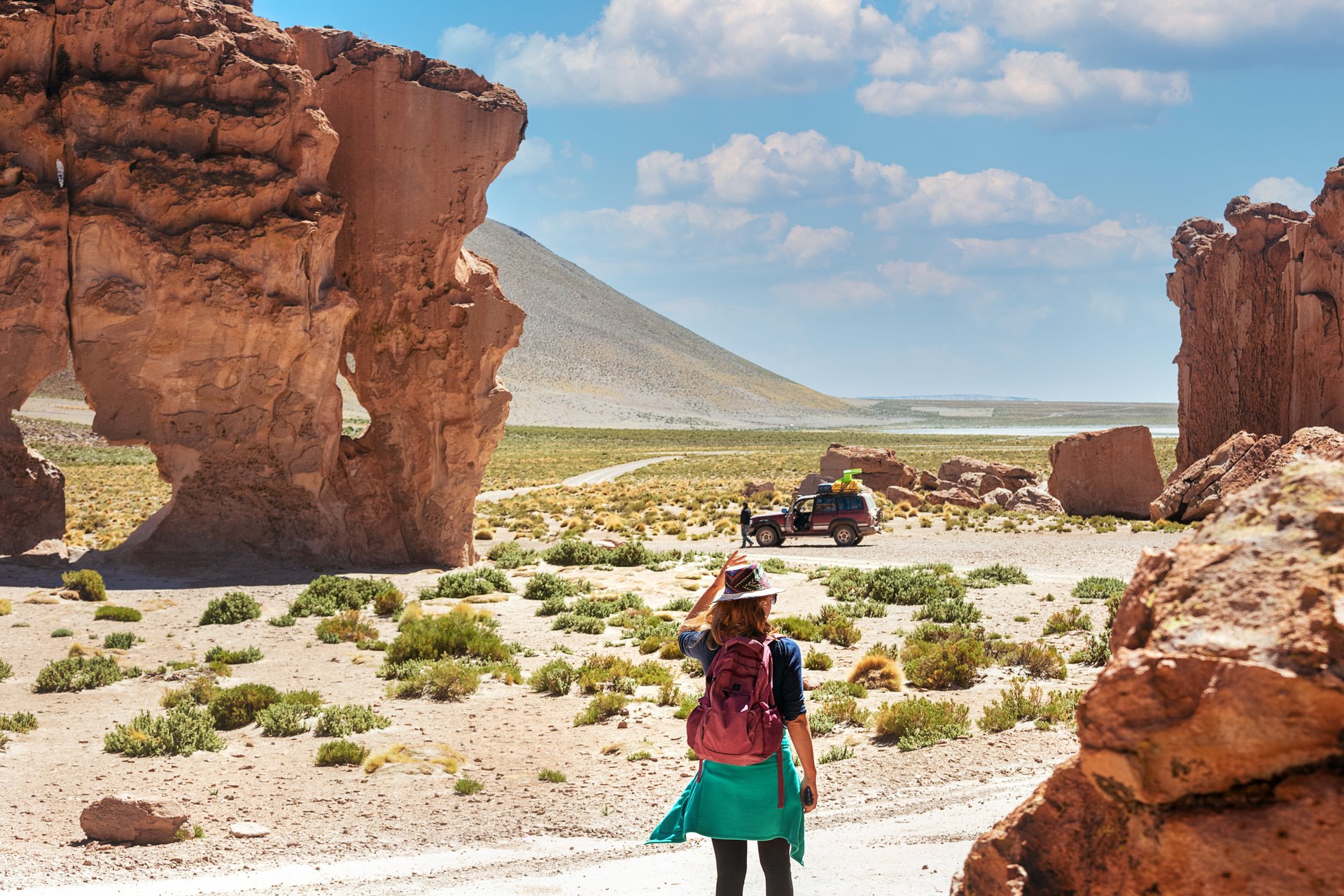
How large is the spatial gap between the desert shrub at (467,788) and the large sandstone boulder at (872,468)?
35.7 metres

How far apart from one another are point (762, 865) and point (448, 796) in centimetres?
483

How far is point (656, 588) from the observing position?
2000 centimetres

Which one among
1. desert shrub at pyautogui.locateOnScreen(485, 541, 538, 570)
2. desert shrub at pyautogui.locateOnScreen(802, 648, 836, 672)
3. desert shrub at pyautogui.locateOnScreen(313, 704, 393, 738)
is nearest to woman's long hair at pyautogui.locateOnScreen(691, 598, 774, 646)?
desert shrub at pyautogui.locateOnScreen(313, 704, 393, 738)

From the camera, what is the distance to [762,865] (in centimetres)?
494

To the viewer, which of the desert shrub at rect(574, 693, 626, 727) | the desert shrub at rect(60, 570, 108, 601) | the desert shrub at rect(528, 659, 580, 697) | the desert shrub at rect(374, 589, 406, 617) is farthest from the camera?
the desert shrub at rect(374, 589, 406, 617)

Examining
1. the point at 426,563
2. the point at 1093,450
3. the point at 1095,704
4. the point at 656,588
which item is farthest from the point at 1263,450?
the point at 1095,704

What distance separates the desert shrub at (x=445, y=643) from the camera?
45.5 feet

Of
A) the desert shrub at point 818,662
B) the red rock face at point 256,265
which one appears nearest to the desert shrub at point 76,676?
the red rock face at point 256,265

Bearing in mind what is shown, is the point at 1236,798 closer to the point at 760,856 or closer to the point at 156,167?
the point at 760,856

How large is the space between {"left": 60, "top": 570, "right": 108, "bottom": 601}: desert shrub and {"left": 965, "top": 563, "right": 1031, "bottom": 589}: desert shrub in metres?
15.0

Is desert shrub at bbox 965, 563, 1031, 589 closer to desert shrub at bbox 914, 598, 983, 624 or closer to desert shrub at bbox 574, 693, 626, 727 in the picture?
desert shrub at bbox 914, 598, 983, 624

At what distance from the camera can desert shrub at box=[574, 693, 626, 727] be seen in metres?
11.1

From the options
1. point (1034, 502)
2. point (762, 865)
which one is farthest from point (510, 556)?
point (1034, 502)

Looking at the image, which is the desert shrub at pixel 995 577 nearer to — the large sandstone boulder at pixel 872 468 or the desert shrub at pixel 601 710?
the desert shrub at pixel 601 710
